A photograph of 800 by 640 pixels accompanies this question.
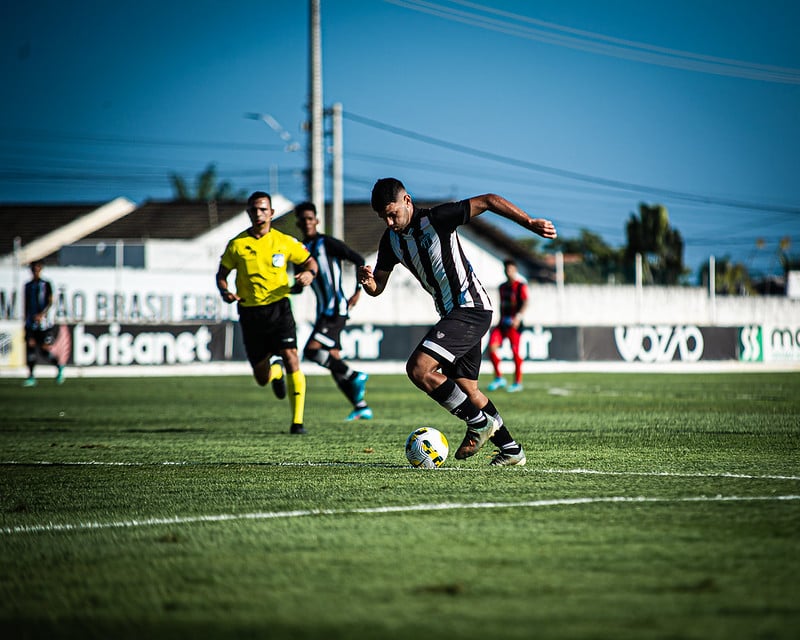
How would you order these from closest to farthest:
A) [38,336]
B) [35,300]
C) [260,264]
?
[260,264] < [35,300] < [38,336]

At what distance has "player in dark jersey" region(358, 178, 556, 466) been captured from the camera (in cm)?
768

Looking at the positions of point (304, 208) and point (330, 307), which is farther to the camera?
point (330, 307)

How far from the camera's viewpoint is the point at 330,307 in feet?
42.2

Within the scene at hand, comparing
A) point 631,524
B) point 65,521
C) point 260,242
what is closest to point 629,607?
point 631,524

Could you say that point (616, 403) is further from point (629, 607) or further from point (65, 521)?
point (629, 607)

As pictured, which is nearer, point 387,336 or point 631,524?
point 631,524

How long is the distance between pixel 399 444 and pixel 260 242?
257 cm

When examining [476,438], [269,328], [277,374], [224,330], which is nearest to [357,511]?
[476,438]

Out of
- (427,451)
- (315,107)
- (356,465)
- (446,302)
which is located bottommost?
(356,465)

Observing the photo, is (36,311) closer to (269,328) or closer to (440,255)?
(269,328)

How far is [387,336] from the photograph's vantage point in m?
30.7

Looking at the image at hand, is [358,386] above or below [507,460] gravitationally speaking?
above

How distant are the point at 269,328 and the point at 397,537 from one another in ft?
20.5

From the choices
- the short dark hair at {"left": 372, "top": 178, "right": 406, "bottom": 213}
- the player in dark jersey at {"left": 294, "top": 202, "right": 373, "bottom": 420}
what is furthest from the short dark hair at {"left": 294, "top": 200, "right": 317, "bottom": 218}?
the short dark hair at {"left": 372, "top": 178, "right": 406, "bottom": 213}
